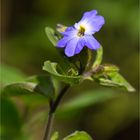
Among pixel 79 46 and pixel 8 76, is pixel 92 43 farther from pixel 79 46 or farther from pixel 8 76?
pixel 8 76

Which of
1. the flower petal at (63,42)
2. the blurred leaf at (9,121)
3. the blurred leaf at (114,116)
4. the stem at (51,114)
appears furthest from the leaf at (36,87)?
the blurred leaf at (114,116)

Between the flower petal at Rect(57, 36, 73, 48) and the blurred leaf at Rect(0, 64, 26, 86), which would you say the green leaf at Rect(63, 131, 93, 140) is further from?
the blurred leaf at Rect(0, 64, 26, 86)

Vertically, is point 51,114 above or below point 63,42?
below

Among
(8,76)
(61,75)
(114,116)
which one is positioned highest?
(61,75)

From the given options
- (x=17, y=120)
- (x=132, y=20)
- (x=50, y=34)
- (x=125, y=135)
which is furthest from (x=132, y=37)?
(x=50, y=34)

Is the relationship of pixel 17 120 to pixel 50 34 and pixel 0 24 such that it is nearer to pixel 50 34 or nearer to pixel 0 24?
pixel 50 34

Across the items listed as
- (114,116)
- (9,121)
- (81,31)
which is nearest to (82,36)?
(81,31)

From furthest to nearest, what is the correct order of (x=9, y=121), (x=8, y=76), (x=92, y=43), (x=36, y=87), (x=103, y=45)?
(x=103, y=45) < (x=8, y=76) < (x=9, y=121) < (x=36, y=87) < (x=92, y=43)
